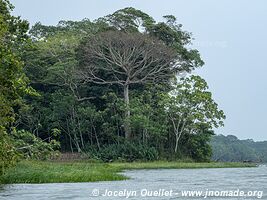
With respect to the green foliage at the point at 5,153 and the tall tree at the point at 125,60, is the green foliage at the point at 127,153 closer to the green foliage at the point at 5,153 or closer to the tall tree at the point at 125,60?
the tall tree at the point at 125,60

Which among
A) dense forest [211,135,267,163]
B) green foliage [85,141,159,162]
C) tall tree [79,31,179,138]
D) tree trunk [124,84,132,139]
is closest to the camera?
tall tree [79,31,179,138]

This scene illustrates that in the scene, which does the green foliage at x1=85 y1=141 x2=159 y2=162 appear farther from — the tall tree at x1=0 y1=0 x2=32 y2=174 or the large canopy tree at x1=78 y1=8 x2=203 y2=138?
the tall tree at x1=0 y1=0 x2=32 y2=174

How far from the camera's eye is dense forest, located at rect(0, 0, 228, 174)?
43.5 m

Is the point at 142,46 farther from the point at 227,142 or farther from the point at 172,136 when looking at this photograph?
the point at 227,142

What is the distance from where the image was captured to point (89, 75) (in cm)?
4538

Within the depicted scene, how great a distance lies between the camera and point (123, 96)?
156 ft

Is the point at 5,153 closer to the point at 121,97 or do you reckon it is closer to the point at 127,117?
the point at 127,117

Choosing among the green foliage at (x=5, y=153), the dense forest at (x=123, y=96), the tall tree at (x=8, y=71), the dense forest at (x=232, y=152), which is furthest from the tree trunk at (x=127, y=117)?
the dense forest at (x=232, y=152)

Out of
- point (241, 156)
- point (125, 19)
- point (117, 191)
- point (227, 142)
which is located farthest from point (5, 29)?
point (227, 142)

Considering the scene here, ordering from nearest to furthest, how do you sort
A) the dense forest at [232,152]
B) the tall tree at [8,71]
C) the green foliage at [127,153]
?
the tall tree at [8,71], the green foliage at [127,153], the dense forest at [232,152]

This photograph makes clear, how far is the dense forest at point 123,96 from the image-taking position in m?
43.5

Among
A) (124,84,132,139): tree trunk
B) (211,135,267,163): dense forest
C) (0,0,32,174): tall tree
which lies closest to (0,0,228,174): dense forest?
(124,84,132,139): tree trunk

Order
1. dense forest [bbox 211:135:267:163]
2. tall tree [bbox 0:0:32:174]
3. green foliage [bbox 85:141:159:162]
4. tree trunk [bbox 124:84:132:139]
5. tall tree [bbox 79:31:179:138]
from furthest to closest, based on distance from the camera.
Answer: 1. dense forest [bbox 211:135:267:163]
2. tree trunk [bbox 124:84:132:139]
3. green foliage [bbox 85:141:159:162]
4. tall tree [bbox 79:31:179:138]
5. tall tree [bbox 0:0:32:174]

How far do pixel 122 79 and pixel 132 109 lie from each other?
433cm
